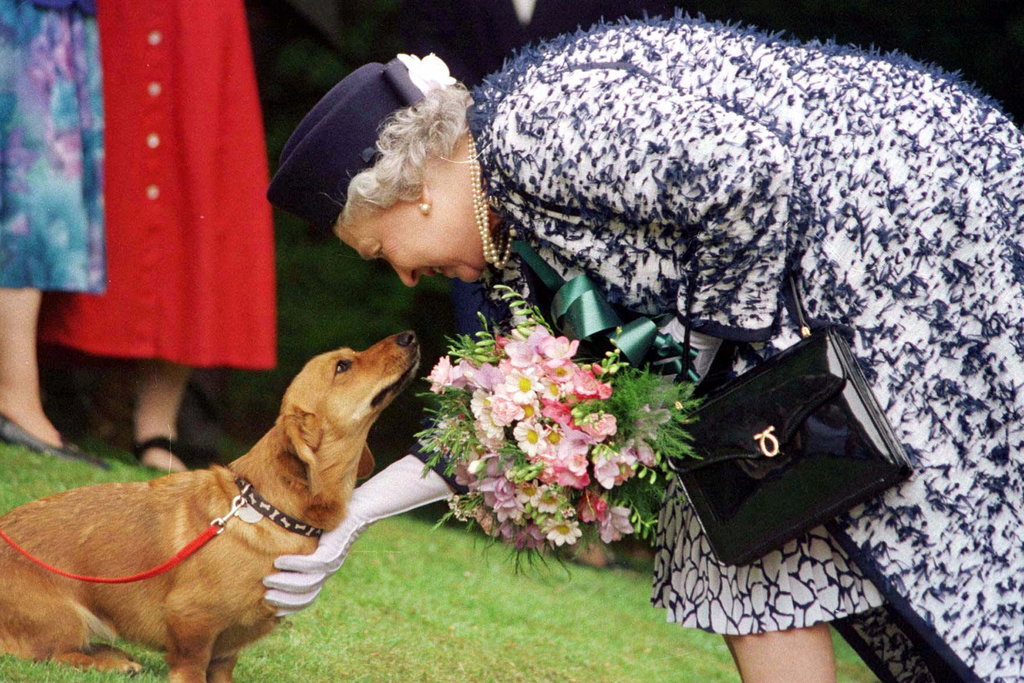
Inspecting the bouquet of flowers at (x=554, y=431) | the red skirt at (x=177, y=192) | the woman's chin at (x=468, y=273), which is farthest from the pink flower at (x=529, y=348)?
the red skirt at (x=177, y=192)

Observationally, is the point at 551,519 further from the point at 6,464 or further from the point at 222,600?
the point at 6,464

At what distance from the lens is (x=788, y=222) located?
1570 mm

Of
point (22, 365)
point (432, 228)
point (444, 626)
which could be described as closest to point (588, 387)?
point (432, 228)

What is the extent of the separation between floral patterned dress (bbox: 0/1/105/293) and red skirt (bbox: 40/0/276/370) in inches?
1.5

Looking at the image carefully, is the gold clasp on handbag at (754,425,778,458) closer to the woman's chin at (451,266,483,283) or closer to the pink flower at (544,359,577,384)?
the pink flower at (544,359,577,384)

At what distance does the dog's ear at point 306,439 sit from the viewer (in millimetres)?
1988

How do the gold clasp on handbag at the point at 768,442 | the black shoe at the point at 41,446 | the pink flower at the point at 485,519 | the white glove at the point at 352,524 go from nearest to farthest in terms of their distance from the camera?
the gold clasp on handbag at the point at 768,442
the pink flower at the point at 485,519
the white glove at the point at 352,524
the black shoe at the point at 41,446

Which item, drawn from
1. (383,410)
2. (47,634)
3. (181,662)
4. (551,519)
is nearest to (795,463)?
(551,519)

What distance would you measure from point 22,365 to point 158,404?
334 mm

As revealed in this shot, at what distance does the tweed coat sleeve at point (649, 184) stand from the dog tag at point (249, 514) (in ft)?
2.55

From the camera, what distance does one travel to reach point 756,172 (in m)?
1.47

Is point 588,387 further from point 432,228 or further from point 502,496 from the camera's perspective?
point 432,228

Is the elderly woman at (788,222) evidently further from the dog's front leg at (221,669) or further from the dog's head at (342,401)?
the dog's front leg at (221,669)

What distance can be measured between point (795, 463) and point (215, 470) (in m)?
1.12
